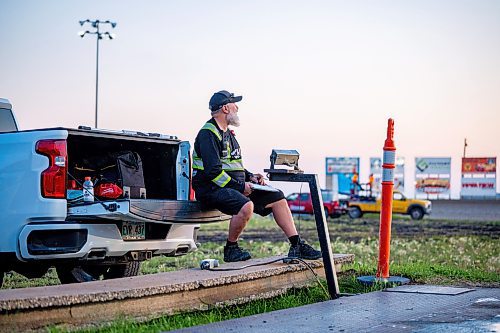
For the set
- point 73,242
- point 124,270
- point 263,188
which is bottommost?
point 124,270

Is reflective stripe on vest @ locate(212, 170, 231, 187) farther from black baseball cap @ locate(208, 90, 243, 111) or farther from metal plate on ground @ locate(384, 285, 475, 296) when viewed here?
metal plate on ground @ locate(384, 285, 475, 296)

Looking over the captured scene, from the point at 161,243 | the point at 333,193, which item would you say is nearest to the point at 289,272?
the point at 161,243

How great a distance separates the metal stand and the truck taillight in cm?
190

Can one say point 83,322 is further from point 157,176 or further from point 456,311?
point 157,176

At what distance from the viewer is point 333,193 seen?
4759 cm

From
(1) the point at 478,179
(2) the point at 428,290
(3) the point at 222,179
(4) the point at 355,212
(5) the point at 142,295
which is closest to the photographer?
(5) the point at 142,295

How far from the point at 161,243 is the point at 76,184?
1115mm

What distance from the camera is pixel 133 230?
8.57 meters

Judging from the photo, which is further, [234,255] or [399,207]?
[399,207]

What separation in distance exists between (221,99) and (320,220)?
5.45 feet

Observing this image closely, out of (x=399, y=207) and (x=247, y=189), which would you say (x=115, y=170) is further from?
(x=399, y=207)

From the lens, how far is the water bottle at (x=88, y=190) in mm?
8117

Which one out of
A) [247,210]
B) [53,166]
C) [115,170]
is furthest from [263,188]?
[53,166]

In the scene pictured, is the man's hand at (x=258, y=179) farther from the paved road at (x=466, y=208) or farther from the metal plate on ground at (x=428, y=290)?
the paved road at (x=466, y=208)
